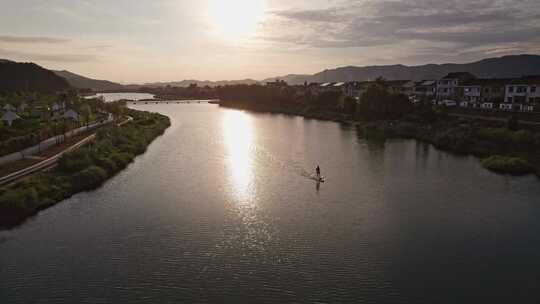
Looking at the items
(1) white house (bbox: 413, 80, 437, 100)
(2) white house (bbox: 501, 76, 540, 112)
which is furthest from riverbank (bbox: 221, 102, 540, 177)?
(1) white house (bbox: 413, 80, 437, 100)

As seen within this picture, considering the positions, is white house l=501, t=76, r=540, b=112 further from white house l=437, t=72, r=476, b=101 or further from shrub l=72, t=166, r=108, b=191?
shrub l=72, t=166, r=108, b=191

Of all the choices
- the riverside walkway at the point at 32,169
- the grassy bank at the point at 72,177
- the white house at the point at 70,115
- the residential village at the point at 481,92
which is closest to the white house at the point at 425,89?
the residential village at the point at 481,92

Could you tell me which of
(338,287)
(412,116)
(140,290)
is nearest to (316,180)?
(338,287)

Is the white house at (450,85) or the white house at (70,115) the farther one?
the white house at (450,85)

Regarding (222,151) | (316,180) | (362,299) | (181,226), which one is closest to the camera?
(362,299)

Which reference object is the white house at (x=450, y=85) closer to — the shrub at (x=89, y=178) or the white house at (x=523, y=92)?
the white house at (x=523, y=92)

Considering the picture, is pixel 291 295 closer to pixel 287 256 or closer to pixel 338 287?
pixel 338 287
